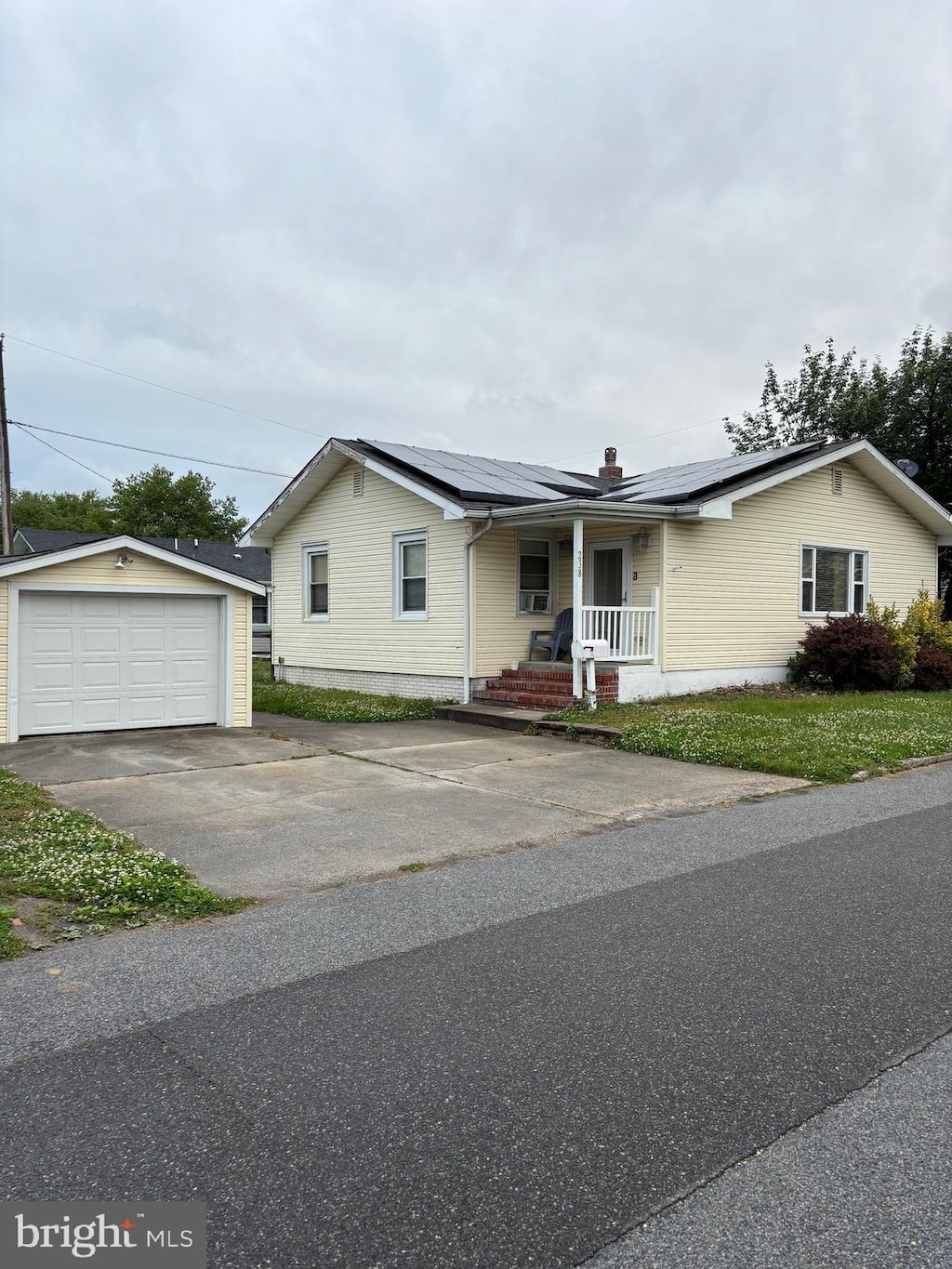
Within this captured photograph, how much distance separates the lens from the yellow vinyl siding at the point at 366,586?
16.3 m

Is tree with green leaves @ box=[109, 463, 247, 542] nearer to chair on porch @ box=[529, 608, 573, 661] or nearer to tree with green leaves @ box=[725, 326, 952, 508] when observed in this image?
tree with green leaves @ box=[725, 326, 952, 508]

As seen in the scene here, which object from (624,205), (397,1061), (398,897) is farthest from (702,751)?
(624,205)

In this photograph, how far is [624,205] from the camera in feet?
57.2

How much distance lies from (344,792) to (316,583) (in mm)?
11957

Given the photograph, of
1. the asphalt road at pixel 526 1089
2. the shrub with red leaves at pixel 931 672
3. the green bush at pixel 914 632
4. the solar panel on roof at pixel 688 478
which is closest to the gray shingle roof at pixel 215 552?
the solar panel on roof at pixel 688 478

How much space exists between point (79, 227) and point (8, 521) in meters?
10.4

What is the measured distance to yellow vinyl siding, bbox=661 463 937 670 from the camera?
1617cm

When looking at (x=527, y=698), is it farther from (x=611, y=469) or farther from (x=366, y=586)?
(x=611, y=469)

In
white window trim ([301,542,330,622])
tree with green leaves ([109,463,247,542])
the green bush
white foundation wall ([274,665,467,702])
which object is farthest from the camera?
tree with green leaves ([109,463,247,542])

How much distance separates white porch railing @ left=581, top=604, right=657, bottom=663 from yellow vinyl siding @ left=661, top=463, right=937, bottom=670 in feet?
0.96

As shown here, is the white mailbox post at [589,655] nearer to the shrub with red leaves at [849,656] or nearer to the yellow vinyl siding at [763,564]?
the yellow vinyl siding at [763,564]

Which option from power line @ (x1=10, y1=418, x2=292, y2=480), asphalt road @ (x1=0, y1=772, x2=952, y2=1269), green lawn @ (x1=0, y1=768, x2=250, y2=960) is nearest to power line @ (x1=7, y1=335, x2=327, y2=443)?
power line @ (x1=10, y1=418, x2=292, y2=480)

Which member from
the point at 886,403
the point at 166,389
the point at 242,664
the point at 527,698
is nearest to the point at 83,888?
the point at 242,664

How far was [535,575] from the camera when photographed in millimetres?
17016
